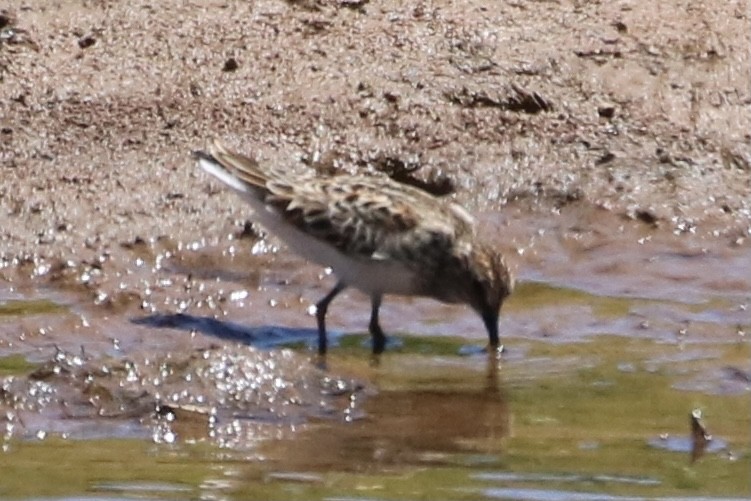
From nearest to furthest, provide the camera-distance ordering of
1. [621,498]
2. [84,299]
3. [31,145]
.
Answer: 1. [621,498]
2. [84,299]
3. [31,145]

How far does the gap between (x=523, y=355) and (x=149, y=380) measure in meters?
1.99

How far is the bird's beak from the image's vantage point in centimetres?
909

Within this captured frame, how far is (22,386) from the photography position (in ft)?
25.7

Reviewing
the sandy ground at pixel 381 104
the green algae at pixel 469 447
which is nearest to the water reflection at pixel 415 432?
the green algae at pixel 469 447

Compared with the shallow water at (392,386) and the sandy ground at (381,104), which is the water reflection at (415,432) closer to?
the shallow water at (392,386)

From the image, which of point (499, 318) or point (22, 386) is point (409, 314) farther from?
A: point (22, 386)

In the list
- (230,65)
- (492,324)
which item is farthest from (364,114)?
(492,324)

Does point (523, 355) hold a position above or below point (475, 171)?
below

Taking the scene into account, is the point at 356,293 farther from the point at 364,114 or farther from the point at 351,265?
the point at 364,114

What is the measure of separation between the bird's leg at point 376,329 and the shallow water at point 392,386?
0.30 feet

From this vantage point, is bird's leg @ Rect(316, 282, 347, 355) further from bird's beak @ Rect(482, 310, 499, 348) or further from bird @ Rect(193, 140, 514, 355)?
bird's beak @ Rect(482, 310, 499, 348)

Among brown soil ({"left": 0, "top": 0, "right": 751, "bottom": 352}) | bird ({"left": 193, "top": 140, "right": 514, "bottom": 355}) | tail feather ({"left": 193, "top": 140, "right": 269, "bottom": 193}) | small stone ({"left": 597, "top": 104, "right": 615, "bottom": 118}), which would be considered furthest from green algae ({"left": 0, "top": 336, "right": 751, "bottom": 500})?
small stone ({"left": 597, "top": 104, "right": 615, "bottom": 118})

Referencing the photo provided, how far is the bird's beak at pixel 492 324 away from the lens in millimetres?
9086

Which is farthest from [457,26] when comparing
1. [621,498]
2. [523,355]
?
[621,498]
